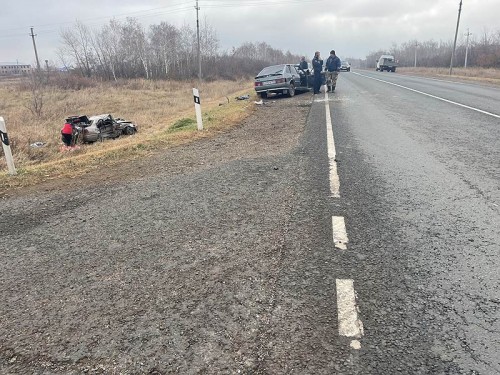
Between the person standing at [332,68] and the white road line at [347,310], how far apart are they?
1622cm

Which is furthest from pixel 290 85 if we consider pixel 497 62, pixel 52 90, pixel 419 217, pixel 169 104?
pixel 497 62

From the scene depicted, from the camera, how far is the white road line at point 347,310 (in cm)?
226

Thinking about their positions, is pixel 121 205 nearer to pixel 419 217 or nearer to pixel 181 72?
pixel 419 217

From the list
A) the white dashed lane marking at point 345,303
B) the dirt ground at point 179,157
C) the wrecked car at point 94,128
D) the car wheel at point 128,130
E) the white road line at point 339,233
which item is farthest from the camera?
the car wheel at point 128,130

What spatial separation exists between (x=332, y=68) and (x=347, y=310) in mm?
17044

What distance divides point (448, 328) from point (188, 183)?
154 inches

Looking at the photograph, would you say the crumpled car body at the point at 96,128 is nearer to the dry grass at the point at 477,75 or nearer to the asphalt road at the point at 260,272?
the asphalt road at the point at 260,272

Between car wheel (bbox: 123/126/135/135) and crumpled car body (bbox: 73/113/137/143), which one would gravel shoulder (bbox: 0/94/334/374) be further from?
car wheel (bbox: 123/126/135/135)

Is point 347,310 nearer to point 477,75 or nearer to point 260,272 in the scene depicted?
point 260,272

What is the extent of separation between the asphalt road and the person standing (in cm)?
1261

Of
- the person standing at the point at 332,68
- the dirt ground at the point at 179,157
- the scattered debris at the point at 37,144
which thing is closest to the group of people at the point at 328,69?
the person standing at the point at 332,68

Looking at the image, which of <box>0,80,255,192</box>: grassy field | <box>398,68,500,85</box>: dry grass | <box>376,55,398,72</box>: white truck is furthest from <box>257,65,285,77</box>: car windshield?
<box>376,55,398,72</box>: white truck

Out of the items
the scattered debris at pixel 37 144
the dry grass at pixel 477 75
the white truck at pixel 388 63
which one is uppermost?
the white truck at pixel 388 63

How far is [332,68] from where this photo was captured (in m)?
17.8
